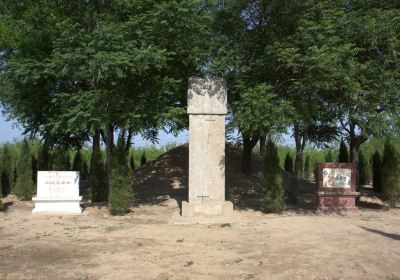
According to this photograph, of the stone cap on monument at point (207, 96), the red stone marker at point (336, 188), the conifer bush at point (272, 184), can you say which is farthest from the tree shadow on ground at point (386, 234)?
the stone cap on monument at point (207, 96)

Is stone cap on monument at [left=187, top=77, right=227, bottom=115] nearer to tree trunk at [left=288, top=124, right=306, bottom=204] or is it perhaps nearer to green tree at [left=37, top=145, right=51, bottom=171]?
tree trunk at [left=288, top=124, right=306, bottom=204]

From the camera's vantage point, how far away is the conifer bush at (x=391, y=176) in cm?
1691

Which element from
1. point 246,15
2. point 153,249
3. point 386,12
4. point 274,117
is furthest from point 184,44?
point 153,249

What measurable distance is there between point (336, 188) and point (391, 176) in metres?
3.20

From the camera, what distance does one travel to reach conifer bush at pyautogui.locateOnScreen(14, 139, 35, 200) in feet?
63.1

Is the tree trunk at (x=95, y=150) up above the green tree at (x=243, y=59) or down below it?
→ below

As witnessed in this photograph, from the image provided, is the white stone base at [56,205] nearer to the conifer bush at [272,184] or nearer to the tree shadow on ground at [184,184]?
the tree shadow on ground at [184,184]

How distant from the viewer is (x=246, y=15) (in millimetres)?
15430

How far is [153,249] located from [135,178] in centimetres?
1247

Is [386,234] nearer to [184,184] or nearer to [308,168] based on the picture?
[184,184]

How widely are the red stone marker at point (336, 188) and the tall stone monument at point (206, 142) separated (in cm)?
288

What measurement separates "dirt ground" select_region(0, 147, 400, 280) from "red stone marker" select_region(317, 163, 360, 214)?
482mm

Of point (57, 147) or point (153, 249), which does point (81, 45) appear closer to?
point (153, 249)

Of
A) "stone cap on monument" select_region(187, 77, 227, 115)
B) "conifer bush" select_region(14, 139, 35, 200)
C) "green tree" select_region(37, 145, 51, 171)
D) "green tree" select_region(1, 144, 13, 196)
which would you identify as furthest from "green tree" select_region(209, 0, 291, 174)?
"green tree" select_region(1, 144, 13, 196)
